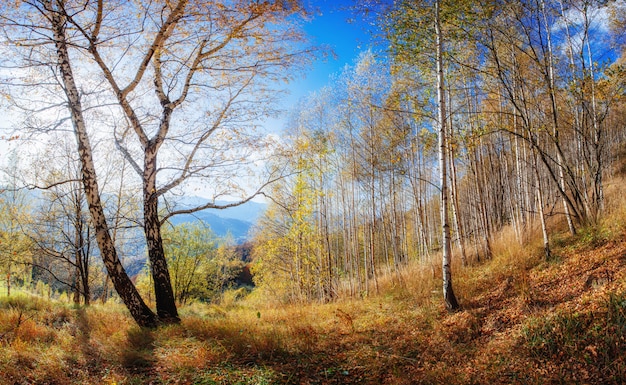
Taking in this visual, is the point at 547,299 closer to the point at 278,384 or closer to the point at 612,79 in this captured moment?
the point at 278,384

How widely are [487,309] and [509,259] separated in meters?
2.82

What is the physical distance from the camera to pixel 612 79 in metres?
6.34

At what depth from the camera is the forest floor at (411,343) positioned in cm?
312

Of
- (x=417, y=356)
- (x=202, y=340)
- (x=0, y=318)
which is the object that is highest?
(x=0, y=318)

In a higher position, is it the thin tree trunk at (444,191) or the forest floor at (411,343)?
the thin tree trunk at (444,191)

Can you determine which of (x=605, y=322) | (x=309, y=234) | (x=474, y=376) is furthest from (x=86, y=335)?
(x=309, y=234)

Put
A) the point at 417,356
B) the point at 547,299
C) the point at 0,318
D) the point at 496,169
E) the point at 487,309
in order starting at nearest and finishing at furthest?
1. the point at 417,356
2. the point at 547,299
3. the point at 487,309
4. the point at 0,318
5. the point at 496,169

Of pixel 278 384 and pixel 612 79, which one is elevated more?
pixel 612 79

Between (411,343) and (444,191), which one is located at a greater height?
(444,191)

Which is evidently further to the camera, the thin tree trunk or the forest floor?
the thin tree trunk

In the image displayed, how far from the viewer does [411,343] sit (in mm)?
4387

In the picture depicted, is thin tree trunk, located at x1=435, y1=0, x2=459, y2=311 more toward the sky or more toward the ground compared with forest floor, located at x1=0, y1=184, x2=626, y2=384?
more toward the sky

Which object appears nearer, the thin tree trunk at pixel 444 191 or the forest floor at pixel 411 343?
the forest floor at pixel 411 343

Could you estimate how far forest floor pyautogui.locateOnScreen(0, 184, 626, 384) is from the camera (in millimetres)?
3123
